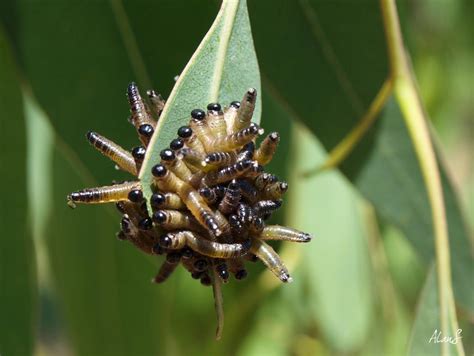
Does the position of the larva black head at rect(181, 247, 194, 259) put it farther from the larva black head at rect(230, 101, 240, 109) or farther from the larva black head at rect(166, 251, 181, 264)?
the larva black head at rect(230, 101, 240, 109)

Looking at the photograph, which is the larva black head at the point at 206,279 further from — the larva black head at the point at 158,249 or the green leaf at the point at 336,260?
the green leaf at the point at 336,260

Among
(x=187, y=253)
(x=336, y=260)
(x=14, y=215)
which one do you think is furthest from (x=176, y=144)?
(x=336, y=260)

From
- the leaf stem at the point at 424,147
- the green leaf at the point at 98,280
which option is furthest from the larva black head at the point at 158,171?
the green leaf at the point at 98,280

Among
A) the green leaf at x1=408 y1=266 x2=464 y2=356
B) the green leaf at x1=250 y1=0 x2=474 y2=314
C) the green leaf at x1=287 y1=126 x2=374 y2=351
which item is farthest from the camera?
the green leaf at x1=287 y1=126 x2=374 y2=351

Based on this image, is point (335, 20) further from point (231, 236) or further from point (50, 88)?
point (231, 236)

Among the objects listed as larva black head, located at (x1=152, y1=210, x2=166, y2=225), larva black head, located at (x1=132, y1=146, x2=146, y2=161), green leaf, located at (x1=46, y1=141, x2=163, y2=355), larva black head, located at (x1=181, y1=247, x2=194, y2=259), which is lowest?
green leaf, located at (x1=46, y1=141, x2=163, y2=355)

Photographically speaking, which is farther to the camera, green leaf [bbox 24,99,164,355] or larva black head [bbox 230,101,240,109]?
green leaf [bbox 24,99,164,355]

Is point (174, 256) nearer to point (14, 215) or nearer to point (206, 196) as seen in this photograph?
point (206, 196)

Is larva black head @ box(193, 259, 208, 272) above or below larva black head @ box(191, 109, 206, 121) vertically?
below

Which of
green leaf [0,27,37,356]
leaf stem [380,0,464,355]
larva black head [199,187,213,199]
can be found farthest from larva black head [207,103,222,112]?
green leaf [0,27,37,356]
